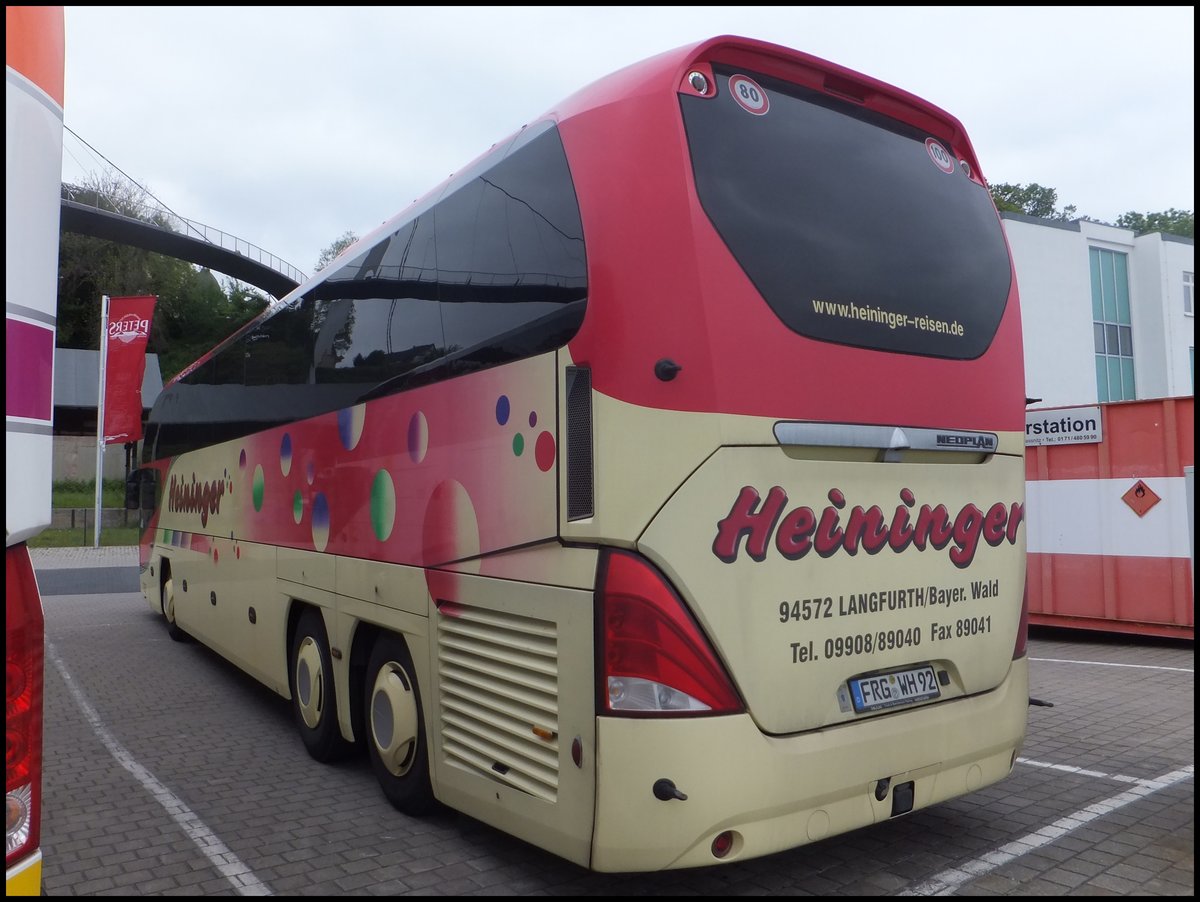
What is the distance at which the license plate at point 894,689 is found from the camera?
394cm

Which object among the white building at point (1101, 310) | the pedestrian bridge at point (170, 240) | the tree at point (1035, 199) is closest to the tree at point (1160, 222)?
the tree at point (1035, 199)

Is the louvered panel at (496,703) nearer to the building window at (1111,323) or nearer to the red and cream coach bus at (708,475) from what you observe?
the red and cream coach bus at (708,475)

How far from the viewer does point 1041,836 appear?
4750 millimetres

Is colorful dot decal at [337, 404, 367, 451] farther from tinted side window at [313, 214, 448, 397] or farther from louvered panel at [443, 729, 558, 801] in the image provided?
louvered panel at [443, 729, 558, 801]

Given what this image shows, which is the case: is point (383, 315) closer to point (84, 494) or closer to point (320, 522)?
point (320, 522)

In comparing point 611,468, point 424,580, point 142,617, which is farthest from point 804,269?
point 142,617

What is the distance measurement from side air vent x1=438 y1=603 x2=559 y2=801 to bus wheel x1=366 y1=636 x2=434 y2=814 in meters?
0.45

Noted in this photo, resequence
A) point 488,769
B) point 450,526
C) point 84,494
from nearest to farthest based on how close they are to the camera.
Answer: point 488,769
point 450,526
point 84,494

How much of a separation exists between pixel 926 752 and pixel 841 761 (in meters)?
0.54

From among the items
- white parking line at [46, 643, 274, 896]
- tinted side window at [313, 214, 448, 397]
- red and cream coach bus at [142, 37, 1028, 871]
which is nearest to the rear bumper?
red and cream coach bus at [142, 37, 1028, 871]

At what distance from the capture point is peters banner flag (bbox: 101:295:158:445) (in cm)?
2469

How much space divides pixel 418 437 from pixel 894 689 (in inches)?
103

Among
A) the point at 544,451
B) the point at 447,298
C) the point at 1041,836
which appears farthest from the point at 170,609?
the point at 1041,836

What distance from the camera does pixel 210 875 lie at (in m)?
4.49
